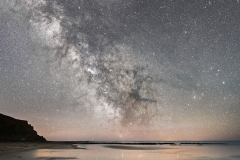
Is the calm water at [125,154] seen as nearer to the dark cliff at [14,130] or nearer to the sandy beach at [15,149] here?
the sandy beach at [15,149]

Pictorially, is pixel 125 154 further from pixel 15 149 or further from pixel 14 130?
pixel 14 130

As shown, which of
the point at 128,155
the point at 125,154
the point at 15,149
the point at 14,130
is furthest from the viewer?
the point at 14,130

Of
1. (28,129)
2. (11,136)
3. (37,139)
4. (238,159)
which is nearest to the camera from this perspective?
(238,159)

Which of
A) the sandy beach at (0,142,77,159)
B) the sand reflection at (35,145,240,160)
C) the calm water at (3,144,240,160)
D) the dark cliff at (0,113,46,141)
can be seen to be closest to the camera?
the sandy beach at (0,142,77,159)

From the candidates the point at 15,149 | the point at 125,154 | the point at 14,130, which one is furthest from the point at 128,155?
the point at 14,130

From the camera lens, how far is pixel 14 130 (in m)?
83.8

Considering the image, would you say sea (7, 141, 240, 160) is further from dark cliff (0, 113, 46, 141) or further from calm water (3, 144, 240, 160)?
dark cliff (0, 113, 46, 141)

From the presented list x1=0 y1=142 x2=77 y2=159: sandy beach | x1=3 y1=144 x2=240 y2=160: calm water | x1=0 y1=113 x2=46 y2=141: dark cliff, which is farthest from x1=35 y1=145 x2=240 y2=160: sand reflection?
x1=0 y1=113 x2=46 y2=141: dark cliff

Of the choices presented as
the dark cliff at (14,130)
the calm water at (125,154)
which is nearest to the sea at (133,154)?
the calm water at (125,154)

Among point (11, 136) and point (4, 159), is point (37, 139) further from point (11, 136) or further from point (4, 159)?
point (4, 159)

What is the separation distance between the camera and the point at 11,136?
8100 cm

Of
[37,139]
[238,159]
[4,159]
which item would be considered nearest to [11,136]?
[37,139]

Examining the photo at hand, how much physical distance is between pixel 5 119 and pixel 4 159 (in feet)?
219

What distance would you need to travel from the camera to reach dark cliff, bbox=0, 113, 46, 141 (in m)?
79.6
